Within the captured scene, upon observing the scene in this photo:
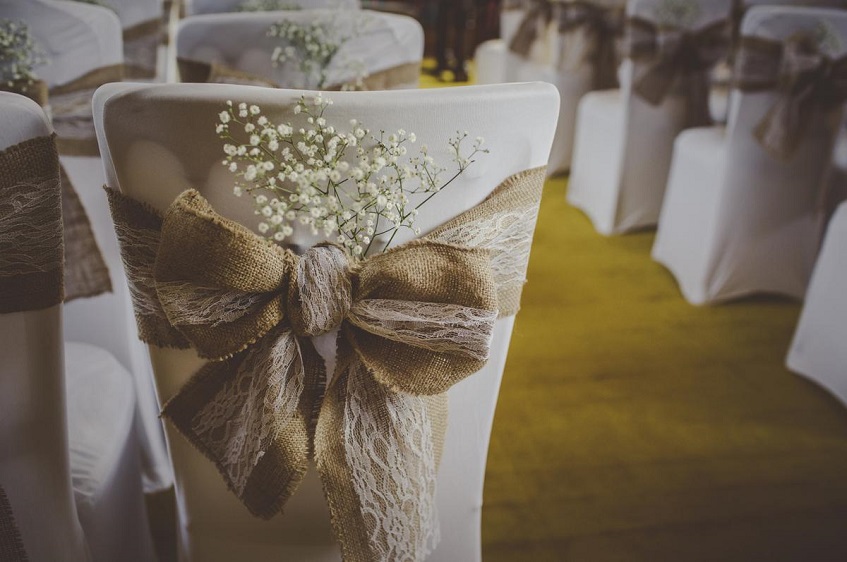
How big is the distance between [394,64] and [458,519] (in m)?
1.16

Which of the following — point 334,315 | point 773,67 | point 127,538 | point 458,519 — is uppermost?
point 773,67

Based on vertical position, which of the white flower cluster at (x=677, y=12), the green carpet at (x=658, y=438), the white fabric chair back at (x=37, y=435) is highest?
the white flower cluster at (x=677, y=12)

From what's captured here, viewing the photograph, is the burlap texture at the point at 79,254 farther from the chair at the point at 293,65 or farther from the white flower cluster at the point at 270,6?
the white flower cluster at the point at 270,6

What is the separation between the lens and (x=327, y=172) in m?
0.66

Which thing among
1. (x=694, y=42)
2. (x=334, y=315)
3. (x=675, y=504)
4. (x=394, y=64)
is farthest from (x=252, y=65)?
(x=694, y=42)

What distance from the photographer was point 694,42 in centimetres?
262

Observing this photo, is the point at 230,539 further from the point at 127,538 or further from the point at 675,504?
the point at 675,504

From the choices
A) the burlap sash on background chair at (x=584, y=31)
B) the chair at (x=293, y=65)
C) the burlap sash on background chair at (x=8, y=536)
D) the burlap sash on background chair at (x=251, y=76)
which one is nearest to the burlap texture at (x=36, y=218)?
the burlap sash on background chair at (x=8, y=536)

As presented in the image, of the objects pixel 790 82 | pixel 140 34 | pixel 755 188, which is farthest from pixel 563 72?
pixel 140 34

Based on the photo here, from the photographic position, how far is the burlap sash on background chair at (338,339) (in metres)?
0.66

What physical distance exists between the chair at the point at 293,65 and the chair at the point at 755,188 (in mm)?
1125

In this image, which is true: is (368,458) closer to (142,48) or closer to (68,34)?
(68,34)

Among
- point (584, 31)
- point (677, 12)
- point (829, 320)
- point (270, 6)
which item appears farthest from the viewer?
point (584, 31)

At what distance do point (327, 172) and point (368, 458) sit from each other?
33 cm
